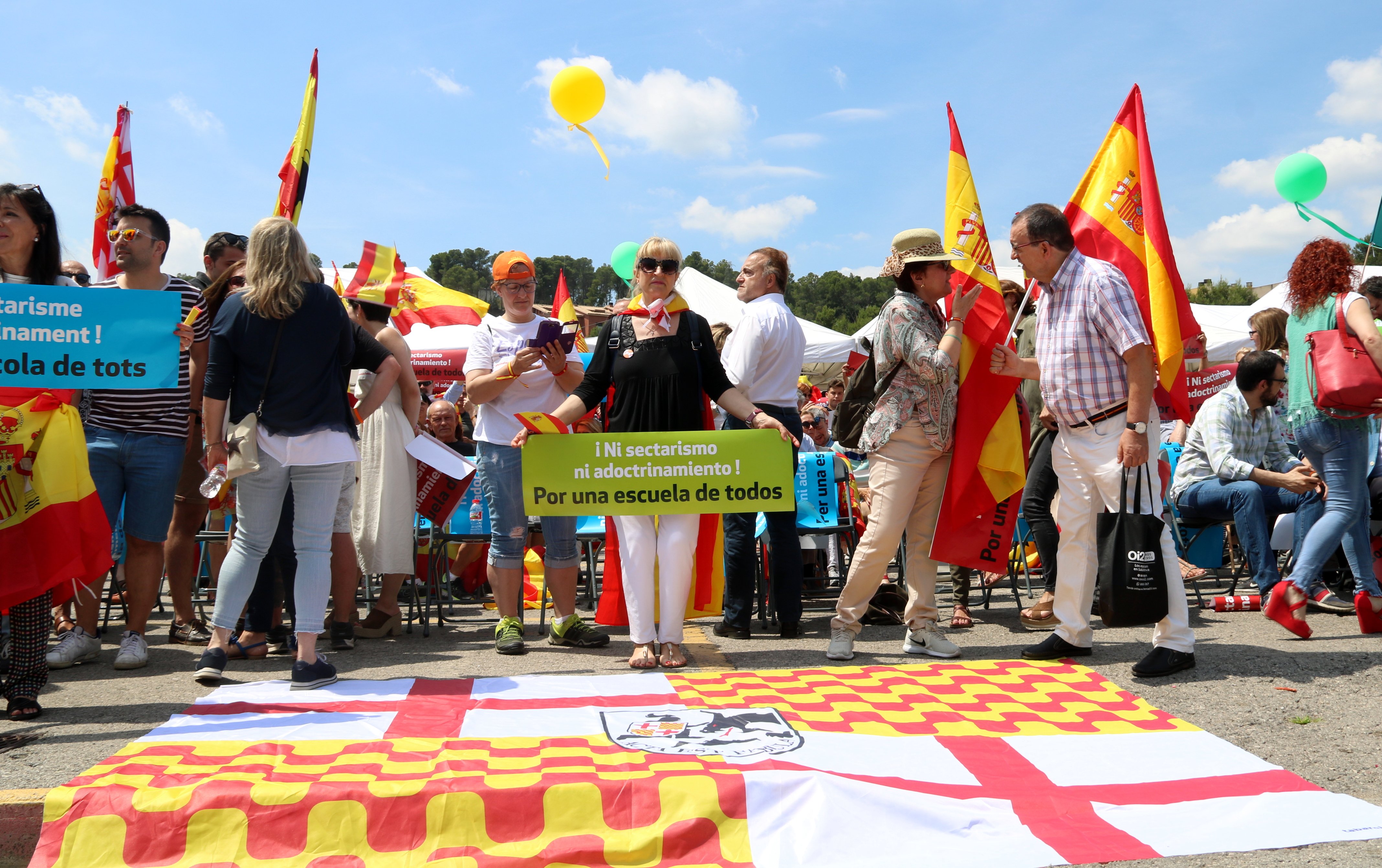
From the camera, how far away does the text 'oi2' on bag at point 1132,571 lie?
431 cm

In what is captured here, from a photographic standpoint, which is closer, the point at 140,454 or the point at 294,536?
the point at 294,536

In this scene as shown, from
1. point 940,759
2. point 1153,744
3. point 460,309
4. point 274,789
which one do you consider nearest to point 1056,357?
point 1153,744

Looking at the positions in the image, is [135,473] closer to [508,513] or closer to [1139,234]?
[508,513]

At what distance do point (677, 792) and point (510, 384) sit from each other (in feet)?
9.63

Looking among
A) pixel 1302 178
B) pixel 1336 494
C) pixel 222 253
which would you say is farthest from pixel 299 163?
pixel 1302 178

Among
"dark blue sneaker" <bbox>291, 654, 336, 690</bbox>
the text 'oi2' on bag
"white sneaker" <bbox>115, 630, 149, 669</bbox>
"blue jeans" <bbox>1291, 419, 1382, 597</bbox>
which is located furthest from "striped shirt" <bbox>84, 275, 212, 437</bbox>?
"blue jeans" <bbox>1291, 419, 1382, 597</bbox>

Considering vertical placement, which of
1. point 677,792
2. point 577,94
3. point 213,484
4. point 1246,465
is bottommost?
point 677,792

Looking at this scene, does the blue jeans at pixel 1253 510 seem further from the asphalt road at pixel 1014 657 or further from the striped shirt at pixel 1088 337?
the striped shirt at pixel 1088 337

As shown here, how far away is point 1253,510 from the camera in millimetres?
6570

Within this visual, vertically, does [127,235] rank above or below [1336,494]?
above

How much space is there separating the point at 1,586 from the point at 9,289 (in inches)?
46.6

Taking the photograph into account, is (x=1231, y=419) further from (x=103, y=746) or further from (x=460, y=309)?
(x=460, y=309)

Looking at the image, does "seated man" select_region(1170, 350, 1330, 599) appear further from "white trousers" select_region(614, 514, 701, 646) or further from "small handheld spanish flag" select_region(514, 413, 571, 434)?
"small handheld spanish flag" select_region(514, 413, 571, 434)

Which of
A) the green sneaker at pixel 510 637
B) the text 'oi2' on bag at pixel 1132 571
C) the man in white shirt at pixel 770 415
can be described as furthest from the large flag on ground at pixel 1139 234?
the green sneaker at pixel 510 637
